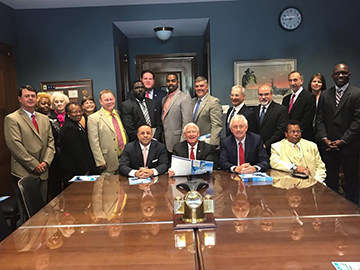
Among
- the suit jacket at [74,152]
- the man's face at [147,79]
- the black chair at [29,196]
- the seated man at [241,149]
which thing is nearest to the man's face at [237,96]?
the seated man at [241,149]

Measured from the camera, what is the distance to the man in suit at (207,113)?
360cm

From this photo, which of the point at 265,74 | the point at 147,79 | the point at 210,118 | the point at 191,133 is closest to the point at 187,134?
the point at 191,133

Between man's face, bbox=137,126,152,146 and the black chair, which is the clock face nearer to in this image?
man's face, bbox=137,126,152,146

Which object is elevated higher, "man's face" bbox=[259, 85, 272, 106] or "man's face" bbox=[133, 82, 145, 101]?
"man's face" bbox=[133, 82, 145, 101]

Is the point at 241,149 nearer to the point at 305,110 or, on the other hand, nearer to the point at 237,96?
the point at 237,96

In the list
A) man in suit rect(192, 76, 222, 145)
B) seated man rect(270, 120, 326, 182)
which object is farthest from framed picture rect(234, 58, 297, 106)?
seated man rect(270, 120, 326, 182)

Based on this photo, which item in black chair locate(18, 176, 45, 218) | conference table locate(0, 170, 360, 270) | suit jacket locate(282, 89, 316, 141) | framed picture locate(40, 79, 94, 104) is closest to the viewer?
conference table locate(0, 170, 360, 270)

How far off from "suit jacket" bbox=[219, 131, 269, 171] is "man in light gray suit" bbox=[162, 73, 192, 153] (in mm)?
759

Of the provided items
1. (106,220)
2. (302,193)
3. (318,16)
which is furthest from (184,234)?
(318,16)

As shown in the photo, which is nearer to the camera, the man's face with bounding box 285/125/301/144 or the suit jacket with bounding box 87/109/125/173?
the man's face with bounding box 285/125/301/144

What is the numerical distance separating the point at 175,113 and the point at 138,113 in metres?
0.42

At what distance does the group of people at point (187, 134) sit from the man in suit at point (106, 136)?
10mm

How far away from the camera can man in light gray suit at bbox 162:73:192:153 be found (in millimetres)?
3676

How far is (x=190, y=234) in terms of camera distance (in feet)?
5.26
